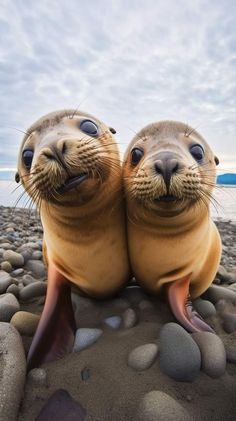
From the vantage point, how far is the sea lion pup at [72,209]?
2.19 metres

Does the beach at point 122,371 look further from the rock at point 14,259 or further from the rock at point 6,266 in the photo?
the rock at point 14,259

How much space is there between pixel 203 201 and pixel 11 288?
1952mm

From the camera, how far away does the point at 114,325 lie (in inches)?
110

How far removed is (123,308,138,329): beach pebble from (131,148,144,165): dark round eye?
116 cm

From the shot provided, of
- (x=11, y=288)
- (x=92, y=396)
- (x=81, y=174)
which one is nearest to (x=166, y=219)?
(x=81, y=174)

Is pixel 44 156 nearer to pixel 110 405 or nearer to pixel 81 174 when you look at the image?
pixel 81 174

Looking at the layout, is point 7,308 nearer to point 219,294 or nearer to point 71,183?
point 71,183

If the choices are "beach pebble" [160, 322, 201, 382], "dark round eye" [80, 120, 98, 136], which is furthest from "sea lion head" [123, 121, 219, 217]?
"beach pebble" [160, 322, 201, 382]

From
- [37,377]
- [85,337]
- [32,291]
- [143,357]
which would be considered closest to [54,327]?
[85,337]

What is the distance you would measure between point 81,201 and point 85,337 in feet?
3.20

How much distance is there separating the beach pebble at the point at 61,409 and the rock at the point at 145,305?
1.07 m

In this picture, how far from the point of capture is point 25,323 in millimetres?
2777

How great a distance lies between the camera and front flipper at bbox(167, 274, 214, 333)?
104 inches

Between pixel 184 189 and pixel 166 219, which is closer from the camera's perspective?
pixel 184 189
